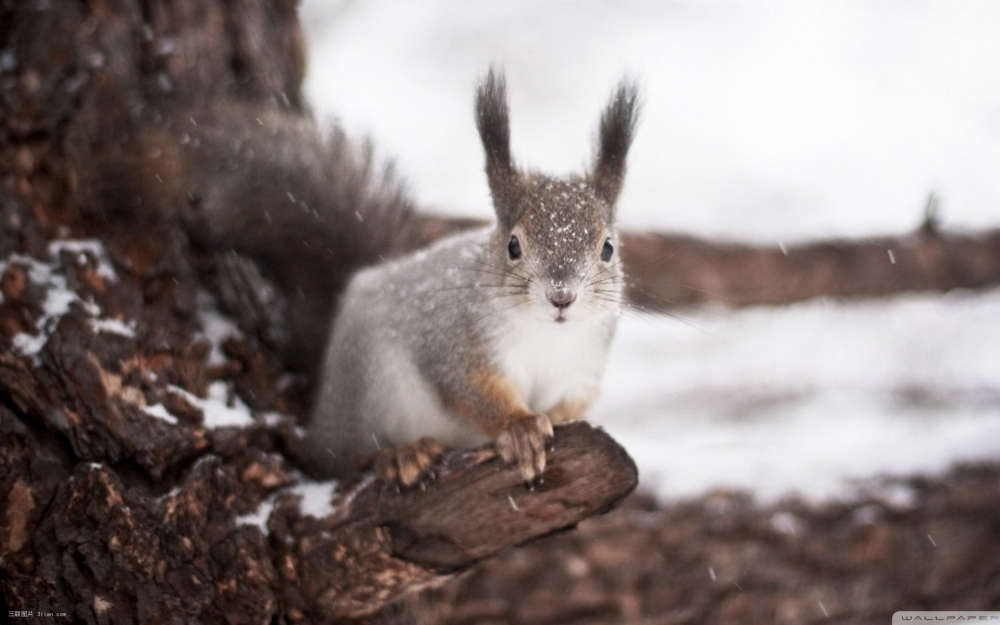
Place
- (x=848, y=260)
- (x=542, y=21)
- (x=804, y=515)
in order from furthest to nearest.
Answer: (x=542, y=21)
(x=848, y=260)
(x=804, y=515)

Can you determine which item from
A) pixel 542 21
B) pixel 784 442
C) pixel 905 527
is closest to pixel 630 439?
pixel 784 442

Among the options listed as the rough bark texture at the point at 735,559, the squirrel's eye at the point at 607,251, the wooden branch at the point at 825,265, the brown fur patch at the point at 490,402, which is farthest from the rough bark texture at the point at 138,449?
the wooden branch at the point at 825,265

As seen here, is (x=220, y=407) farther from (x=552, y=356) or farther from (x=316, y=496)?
(x=552, y=356)

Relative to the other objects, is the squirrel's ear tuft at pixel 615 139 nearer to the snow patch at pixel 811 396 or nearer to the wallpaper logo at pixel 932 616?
the snow patch at pixel 811 396

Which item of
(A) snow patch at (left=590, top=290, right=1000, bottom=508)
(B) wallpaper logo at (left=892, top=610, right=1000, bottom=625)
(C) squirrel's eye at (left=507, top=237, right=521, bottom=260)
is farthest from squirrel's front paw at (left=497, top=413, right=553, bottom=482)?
(B) wallpaper logo at (left=892, top=610, right=1000, bottom=625)

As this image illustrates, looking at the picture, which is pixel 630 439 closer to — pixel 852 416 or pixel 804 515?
pixel 804 515
